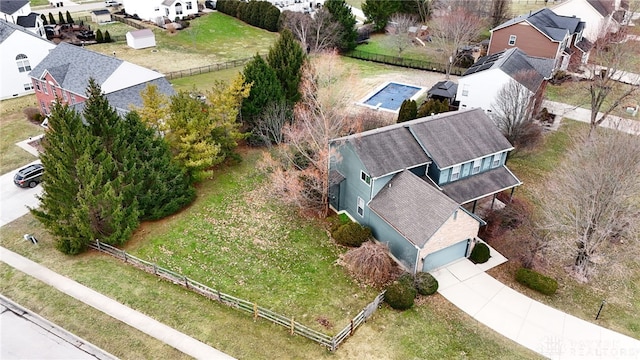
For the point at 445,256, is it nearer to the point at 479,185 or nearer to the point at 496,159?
the point at 479,185

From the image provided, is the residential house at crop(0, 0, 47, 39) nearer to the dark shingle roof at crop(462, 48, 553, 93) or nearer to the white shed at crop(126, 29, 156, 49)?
the white shed at crop(126, 29, 156, 49)

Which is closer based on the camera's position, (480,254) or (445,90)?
(480,254)

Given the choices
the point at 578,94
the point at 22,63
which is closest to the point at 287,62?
the point at 22,63

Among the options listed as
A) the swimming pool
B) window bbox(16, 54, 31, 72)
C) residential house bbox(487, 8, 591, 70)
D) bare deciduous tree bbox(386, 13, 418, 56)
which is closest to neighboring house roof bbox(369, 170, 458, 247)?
the swimming pool

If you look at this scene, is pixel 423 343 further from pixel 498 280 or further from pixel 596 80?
pixel 596 80

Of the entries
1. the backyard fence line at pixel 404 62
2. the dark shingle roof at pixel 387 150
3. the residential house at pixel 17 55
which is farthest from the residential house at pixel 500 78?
the residential house at pixel 17 55

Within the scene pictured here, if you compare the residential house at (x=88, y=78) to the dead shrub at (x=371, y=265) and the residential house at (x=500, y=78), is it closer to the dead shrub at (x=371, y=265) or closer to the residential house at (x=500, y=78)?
the dead shrub at (x=371, y=265)
